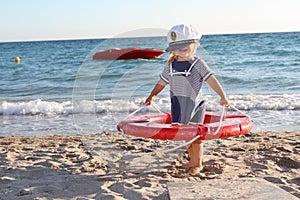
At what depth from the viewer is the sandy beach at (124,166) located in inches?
147

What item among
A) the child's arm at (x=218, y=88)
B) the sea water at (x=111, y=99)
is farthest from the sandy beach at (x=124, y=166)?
the sea water at (x=111, y=99)

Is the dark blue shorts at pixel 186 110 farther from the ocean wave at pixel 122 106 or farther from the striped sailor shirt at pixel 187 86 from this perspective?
the ocean wave at pixel 122 106

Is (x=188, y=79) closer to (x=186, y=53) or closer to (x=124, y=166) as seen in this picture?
(x=186, y=53)

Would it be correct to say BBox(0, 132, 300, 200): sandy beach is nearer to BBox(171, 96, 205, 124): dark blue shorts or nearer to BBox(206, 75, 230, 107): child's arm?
BBox(171, 96, 205, 124): dark blue shorts

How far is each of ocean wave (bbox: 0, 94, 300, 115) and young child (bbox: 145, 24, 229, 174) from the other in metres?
4.80

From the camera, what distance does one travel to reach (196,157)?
13.9ft

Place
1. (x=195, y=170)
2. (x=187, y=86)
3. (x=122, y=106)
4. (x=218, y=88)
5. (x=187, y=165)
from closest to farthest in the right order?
(x=218, y=88)
(x=187, y=86)
(x=195, y=170)
(x=187, y=165)
(x=122, y=106)

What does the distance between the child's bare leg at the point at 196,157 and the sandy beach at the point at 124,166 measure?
78mm

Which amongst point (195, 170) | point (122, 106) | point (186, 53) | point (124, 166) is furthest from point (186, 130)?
point (122, 106)

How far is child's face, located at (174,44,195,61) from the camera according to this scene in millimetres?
4002

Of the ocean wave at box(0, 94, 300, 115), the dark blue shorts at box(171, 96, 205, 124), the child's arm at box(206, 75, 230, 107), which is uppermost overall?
the child's arm at box(206, 75, 230, 107)

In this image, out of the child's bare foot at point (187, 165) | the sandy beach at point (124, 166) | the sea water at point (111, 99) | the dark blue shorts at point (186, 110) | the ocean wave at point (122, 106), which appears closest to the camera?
the sandy beach at point (124, 166)

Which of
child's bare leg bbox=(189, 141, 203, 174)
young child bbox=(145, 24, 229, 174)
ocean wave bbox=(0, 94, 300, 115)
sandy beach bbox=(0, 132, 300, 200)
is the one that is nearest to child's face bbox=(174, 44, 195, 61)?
young child bbox=(145, 24, 229, 174)

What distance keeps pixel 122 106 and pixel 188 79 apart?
5.31 metres
